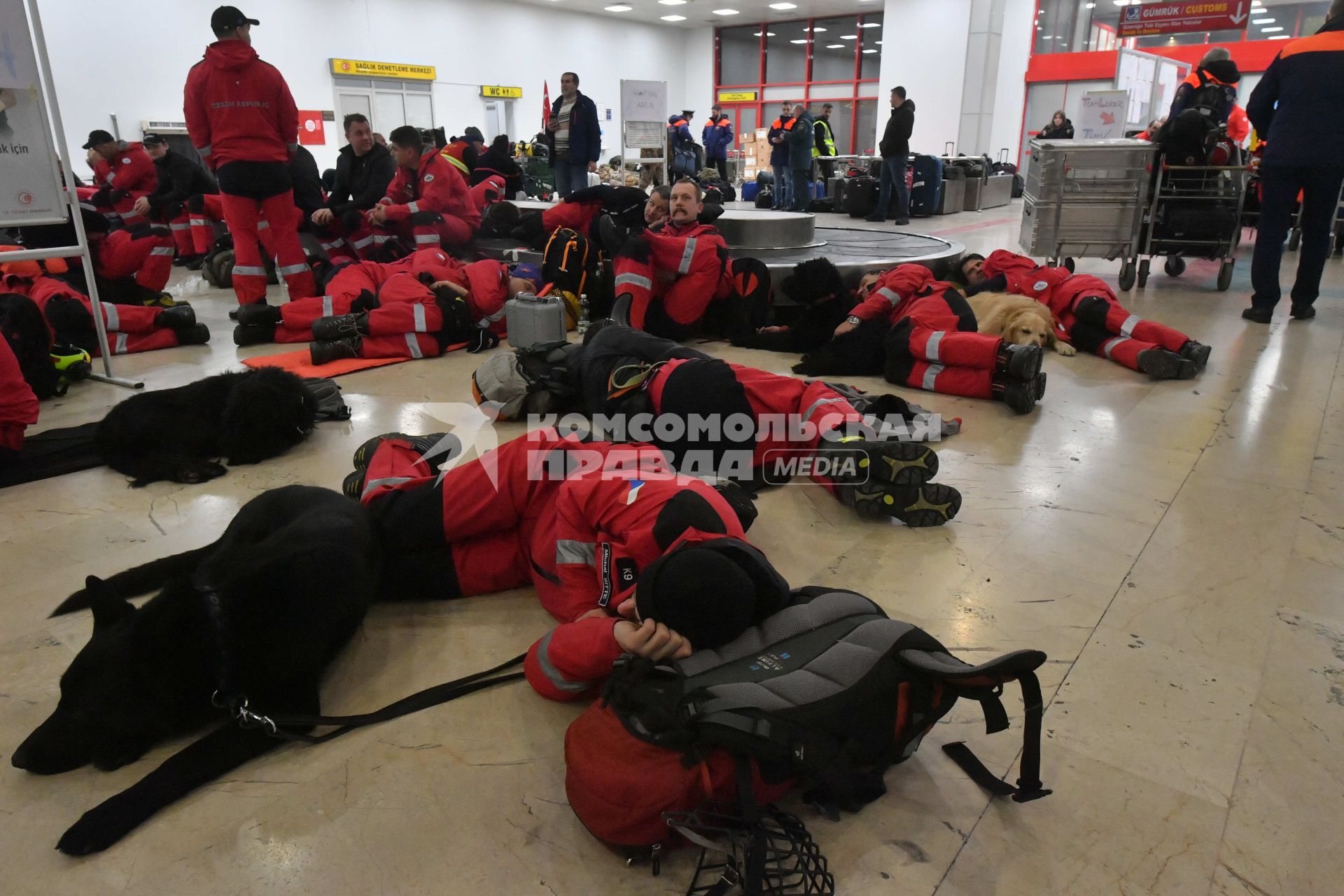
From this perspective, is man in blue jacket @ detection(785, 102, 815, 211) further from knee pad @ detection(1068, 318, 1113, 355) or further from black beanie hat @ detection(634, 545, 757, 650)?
black beanie hat @ detection(634, 545, 757, 650)

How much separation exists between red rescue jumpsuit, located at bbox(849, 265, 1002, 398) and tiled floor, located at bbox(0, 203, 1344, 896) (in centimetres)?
54

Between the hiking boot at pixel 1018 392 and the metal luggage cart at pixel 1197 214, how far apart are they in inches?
149

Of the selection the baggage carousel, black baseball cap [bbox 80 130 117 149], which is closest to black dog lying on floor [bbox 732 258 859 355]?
the baggage carousel

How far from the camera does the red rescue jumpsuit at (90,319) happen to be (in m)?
4.80

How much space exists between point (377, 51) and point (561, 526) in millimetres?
17628

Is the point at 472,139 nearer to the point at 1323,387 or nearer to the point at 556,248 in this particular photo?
the point at 556,248

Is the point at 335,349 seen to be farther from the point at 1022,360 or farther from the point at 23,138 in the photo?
the point at 1022,360

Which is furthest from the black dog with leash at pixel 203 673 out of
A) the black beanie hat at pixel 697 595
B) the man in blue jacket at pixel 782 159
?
the man in blue jacket at pixel 782 159

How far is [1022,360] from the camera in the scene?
377 cm

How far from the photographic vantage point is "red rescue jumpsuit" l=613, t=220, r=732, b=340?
501 centimetres

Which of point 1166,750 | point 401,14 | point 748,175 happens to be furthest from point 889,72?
point 1166,750

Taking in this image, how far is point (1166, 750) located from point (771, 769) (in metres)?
0.87

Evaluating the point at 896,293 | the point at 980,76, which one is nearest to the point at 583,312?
the point at 896,293

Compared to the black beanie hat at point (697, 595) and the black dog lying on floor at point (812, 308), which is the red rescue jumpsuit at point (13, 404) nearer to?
the black beanie hat at point (697, 595)
